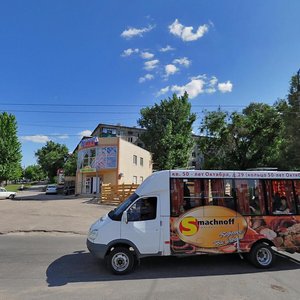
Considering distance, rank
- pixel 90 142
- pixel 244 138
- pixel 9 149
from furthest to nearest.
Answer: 1. pixel 9 149
2. pixel 244 138
3. pixel 90 142

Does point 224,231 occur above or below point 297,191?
below

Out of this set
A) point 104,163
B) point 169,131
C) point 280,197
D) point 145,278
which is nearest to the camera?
point 145,278

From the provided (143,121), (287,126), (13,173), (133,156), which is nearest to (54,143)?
(13,173)

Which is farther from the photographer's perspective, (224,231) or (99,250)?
(224,231)

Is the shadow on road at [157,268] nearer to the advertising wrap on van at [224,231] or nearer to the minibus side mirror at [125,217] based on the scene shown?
the advertising wrap on van at [224,231]

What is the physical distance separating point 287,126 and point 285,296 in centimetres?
2649

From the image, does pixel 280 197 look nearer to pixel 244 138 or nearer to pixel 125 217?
pixel 125 217

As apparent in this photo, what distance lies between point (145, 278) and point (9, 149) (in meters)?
50.4

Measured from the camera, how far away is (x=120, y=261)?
6.85 metres

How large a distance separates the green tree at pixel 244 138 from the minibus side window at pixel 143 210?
35.1 meters

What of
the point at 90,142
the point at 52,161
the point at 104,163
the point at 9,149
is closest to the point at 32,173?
the point at 52,161

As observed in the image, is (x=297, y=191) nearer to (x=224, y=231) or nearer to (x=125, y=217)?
(x=224, y=231)

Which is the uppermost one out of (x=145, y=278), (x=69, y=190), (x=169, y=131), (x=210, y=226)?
(x=169, y=131)

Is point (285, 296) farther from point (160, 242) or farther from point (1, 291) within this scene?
point (1, 291)
